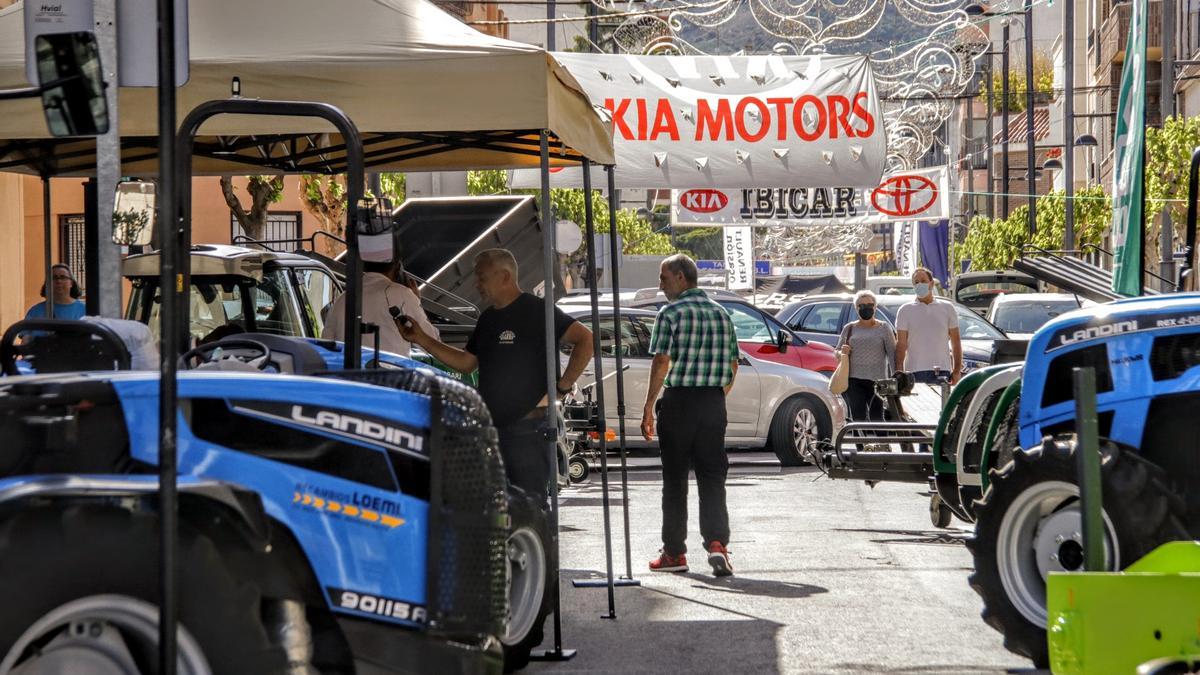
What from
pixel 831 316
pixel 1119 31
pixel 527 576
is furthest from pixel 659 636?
pixel 1119 31

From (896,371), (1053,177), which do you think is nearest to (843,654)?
(896,371)

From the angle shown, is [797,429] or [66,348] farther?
[797,429]

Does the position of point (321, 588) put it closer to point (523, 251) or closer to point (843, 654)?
point (843, 654)

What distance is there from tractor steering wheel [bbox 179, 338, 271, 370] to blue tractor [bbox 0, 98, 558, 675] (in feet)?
3.20

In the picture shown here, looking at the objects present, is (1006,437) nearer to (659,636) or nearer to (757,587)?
(757,587)

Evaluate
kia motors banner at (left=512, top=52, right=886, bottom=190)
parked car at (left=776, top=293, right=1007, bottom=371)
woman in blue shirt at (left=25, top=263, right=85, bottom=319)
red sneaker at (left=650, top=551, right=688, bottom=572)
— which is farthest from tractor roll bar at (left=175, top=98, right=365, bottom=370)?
parked car at (left=776, top=293, right=1007, bottom=371)

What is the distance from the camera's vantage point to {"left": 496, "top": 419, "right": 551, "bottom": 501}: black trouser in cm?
931

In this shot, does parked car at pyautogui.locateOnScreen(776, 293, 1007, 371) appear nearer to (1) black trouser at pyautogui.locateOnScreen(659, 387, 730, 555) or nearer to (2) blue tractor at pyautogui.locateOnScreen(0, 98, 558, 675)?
(1) black trouser at pyautogui.locateOnScreen(659, 387, 730, 555)

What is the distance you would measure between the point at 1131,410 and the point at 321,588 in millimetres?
4326

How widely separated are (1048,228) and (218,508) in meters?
51.0

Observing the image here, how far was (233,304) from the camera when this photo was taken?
12969mm

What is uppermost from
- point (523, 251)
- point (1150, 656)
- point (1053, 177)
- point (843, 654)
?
point (1053, 177)

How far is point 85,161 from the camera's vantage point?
11102 millimetres

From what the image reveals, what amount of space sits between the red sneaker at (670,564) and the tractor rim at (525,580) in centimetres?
308
